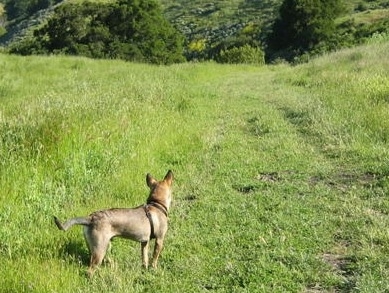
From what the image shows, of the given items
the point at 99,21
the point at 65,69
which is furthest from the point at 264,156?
the point at 99,21

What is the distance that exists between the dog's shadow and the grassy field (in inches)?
0.8

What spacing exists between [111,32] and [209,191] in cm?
4903

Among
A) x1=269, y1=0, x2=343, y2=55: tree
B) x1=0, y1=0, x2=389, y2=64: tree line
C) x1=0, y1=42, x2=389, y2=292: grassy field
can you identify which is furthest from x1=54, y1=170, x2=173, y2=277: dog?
x1=269, y1=0, x2=343, y2=55: tree

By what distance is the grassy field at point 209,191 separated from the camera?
5109 mm

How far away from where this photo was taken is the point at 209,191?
7781 mm

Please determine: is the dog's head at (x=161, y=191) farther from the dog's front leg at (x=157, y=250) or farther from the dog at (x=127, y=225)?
the dog's front leg at (x=157, y=250)

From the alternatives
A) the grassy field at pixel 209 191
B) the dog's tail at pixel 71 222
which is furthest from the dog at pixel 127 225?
the grassy field at pixel 209 191

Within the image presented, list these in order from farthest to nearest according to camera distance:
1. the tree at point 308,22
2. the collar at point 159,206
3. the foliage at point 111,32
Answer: the foliage at point 111,32 < the tree at point 308,22 < the collar at point 159,206

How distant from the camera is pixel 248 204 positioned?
23.5 feet

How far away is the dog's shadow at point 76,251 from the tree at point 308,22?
4840 centimetres

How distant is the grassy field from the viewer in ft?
16.8

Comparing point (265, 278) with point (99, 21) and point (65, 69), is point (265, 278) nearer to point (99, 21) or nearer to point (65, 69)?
point (65, 69)

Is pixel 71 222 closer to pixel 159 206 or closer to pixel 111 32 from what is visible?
pixel 159 206

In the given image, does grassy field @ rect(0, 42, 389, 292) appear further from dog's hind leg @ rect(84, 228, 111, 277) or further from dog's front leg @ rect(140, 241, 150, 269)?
dog's hind leg @ rect(84, 228, 111, 277)
